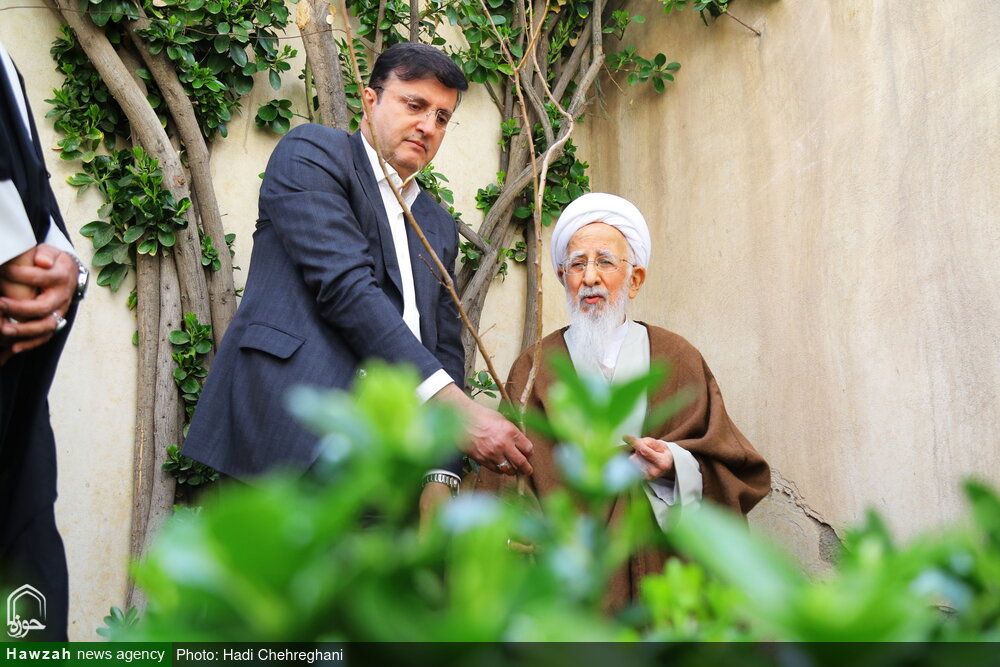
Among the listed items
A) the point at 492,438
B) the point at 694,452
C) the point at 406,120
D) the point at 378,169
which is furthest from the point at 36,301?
the point at 694,452

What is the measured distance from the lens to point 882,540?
1.48 feet

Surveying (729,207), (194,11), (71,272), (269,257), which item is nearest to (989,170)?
(729,207)

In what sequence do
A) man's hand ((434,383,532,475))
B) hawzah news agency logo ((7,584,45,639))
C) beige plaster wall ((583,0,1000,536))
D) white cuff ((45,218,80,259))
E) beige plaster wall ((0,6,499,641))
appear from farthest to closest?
1. beige plaster wall ((0,6,499,641))
2. beige plaster wall ((583,0,1000,536))
3. man's hand ((434,383,532,475))
4. white cuff ((45,218,80,259))
5. hawzah news agency logo ((7,584,45,639))

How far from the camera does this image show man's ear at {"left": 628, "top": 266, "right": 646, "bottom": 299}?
117 inches

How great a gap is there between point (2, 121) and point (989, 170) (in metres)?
2.14

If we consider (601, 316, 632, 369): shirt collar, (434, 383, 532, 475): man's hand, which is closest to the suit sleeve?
(434, 383, 532, 475): man's hand

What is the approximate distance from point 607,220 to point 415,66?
2.62ft

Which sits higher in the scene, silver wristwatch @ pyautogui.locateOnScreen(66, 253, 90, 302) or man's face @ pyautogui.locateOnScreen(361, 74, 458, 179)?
man's face @ pyautogui.locateOnScreen(361, 74, 458, 179)

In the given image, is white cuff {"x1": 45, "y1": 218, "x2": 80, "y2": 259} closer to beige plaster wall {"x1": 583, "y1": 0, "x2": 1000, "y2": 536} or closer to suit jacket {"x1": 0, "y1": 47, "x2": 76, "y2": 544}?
suit jacket {"x1": 0, "y1": 47, "x2": 76, "y2": 544}

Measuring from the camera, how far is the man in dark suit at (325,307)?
2102 millimetres

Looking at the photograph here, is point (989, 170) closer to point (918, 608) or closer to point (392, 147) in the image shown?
point (392, 147)

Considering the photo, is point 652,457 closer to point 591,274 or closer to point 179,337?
point 591,274

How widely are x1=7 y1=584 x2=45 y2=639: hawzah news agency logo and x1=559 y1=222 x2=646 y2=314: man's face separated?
6.00ft

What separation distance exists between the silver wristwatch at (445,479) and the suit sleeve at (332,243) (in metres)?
0.40
